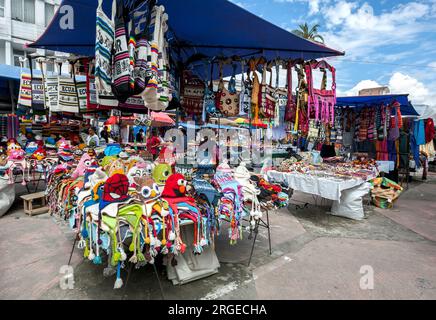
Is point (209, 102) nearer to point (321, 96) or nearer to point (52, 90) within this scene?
point (321, 96)

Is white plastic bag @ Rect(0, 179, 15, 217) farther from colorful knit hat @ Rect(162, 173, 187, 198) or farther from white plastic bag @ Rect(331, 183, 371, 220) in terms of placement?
white plastic bag @ Rect(331, 183, 371, 220)

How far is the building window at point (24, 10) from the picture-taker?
1345cm

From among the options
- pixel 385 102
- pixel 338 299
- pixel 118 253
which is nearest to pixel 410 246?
pixel 338 299

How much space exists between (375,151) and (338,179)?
5.16 metres

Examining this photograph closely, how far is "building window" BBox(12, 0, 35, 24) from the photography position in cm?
1345

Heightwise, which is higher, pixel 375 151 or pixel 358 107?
pixel 358 107

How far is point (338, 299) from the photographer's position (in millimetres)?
2396

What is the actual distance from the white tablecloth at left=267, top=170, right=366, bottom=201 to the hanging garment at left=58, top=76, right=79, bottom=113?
323 centimetres

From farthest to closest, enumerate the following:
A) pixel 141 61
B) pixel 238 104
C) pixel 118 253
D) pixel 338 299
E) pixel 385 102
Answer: pixel 385 102
pixel 238 104
pixel 338 299
pixel 141 61
pixel 118 253

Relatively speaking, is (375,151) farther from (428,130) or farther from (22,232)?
(22,232)

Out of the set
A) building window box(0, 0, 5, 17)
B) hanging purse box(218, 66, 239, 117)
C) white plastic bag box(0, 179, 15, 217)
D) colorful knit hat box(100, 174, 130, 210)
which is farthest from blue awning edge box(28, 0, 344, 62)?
building window box(0, 0, 5, 17)

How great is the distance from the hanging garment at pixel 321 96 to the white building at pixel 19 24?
1366 cm

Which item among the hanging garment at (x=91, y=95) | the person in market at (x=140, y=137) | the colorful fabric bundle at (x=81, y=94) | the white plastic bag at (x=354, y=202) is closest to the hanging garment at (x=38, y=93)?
the colorful fabric bundle at (x=81, y=94)

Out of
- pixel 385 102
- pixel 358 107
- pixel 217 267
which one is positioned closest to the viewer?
pixel 217 267
